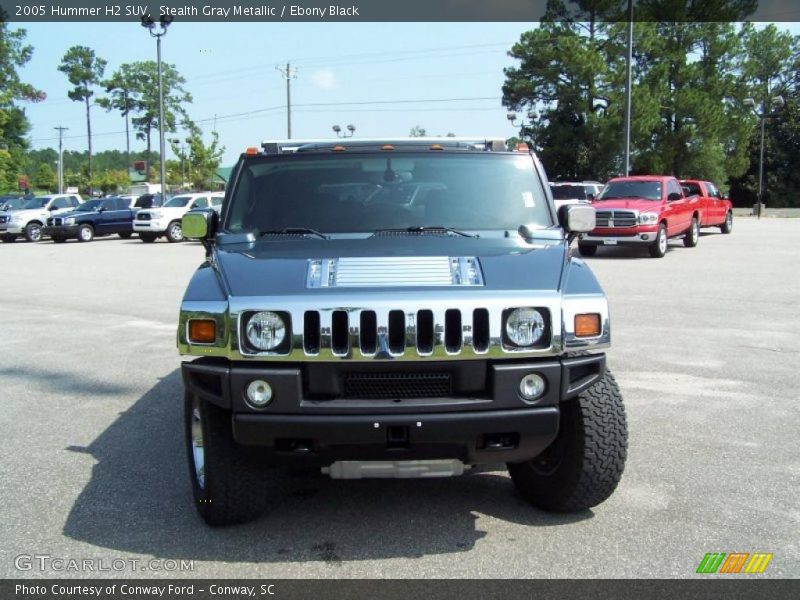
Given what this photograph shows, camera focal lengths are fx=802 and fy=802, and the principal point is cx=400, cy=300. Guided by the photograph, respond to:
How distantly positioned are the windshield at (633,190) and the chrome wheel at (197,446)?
17.5m

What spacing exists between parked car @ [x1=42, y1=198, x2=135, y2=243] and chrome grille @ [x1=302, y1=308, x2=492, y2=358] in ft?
95.0

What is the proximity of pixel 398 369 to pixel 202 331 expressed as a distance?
92 centimetres

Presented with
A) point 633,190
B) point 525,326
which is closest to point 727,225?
point 633,190

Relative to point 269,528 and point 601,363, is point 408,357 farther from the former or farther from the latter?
point 269,528

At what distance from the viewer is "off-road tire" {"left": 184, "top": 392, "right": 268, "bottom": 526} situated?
148 inches

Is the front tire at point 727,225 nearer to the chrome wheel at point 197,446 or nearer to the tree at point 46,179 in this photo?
the chrome wheel at point 197,446

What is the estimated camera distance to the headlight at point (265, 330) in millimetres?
3543

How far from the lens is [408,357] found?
347 cm

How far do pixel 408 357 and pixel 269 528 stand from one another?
1251 millimetres

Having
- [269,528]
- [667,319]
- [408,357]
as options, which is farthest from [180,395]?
[667,319]

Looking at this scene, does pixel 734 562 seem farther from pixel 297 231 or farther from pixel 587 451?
pixel 297 231

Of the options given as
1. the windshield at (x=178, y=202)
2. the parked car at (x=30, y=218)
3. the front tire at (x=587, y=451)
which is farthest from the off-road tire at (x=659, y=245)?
the parked car at (x=30, y=218)

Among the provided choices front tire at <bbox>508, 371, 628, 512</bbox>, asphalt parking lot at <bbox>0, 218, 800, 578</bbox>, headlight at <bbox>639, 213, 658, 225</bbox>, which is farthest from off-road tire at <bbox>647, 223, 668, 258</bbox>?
front tire at <bbox>508, 371, 628, 512</bbox>

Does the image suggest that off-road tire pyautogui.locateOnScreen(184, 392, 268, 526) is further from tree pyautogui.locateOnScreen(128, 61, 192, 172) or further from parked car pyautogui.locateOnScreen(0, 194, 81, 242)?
tree pyautogui.locateOnScreen(128, 61, 192, 172)
